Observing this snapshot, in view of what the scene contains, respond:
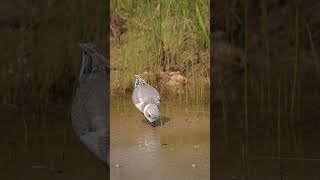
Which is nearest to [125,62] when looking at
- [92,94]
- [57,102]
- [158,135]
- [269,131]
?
[57,102]

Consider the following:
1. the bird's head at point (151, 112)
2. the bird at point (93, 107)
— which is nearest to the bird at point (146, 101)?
the bird's head at point (151, 112)

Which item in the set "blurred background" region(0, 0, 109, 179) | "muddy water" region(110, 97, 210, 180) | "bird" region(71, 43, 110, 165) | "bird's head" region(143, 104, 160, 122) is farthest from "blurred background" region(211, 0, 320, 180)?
"blurred background" region(0, 0, 109, 179)

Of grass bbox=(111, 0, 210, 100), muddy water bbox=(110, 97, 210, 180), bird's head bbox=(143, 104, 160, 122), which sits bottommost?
muddy water bbox=(110, 97, 210, 180)

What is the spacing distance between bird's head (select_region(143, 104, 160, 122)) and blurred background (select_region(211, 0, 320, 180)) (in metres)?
0.29

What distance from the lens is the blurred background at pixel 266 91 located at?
126 inches

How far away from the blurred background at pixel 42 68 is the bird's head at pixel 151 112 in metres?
0.37

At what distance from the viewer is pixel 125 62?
173 inches

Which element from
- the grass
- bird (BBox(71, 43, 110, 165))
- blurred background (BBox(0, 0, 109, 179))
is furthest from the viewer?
the grass

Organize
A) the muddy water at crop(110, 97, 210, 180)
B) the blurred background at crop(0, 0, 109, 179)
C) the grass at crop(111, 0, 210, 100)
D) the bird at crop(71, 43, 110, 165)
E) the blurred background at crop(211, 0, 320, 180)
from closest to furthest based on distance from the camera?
the bird at crop(71, 43, 110, 165), the muddy water at crop(110, 97, 210, 180), the blurred background at crop(211, 0, 320, 180), the blurred background at crop(0, 0, 109, 179), the grass at crop(111, 0, 210, 100)

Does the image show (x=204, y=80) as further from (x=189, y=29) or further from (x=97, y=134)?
(x=97, y=134)

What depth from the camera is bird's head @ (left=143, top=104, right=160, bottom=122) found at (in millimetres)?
3732

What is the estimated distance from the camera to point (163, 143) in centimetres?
353

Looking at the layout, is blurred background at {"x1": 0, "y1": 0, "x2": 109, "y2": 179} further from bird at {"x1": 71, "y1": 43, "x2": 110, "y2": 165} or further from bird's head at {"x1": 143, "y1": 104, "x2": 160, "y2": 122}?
bird at {"x1": 71, "y1": 43, "x2": 110, "y2": 165}

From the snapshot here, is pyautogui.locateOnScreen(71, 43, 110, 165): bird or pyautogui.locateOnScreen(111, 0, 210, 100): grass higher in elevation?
pyautogui.locateOnScreen(111, 0, 210, 100): grass
